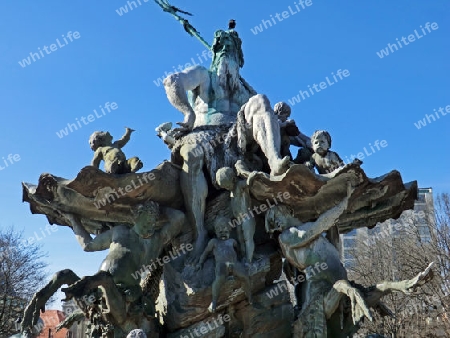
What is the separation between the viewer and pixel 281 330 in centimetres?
660

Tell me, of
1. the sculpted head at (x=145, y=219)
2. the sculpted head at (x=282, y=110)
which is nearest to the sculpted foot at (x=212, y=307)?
the sculpted head at (x=145, y=219)

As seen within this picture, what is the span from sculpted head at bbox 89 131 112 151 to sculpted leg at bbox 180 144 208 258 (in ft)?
3.27

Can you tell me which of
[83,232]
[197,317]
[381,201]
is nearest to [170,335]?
[197,317]

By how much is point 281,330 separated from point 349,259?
23542 millimetres

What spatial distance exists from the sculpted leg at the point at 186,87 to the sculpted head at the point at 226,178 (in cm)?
95

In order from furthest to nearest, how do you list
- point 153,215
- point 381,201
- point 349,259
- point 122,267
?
point 349,259 → point 381,201 → point 153,215 → point 122,267

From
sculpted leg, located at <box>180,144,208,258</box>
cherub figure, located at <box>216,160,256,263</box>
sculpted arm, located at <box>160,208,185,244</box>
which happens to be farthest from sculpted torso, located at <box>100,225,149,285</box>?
cherub figure, located at <box>216,160,256,263</box>

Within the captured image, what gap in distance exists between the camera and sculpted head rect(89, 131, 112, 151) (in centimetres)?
688

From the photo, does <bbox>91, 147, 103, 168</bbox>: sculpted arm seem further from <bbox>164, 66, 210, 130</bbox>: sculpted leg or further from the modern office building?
the modern office building

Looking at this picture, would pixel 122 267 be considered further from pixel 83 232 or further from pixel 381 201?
Result: pixel 381 201

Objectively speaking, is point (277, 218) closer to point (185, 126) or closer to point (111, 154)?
point (185, 126)

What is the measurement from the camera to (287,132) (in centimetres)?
743

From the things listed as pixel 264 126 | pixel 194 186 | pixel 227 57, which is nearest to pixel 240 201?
pixel 194 186

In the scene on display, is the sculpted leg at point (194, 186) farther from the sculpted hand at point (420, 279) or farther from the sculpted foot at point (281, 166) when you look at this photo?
the sculpted hand at point (420, 279)
